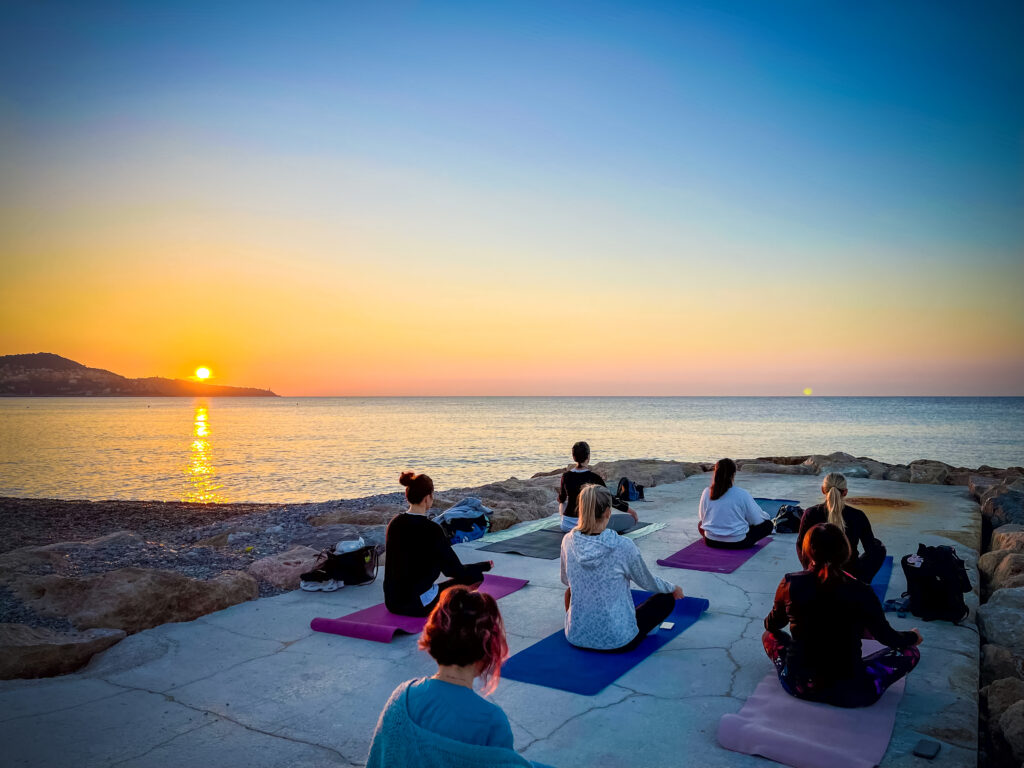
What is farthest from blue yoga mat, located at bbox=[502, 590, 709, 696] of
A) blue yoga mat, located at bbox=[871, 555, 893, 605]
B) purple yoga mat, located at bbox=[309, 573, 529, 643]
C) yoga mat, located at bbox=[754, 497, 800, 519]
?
yoga mat, located at bbox=[754, 497, 800, 519]

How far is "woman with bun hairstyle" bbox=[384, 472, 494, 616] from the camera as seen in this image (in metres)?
5.55

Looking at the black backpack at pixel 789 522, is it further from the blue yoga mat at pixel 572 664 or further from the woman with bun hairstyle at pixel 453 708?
the woman with bun hairstyle at pixel 453 708

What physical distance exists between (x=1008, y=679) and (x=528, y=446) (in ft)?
129

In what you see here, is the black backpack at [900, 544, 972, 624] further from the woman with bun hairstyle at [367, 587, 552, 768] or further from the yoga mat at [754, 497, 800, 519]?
the yoga mat at [754, 497, 800, 519]

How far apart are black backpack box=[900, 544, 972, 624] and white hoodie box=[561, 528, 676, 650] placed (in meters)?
2.40

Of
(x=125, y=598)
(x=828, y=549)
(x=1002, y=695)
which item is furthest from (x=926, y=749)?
(x=125, y=598)

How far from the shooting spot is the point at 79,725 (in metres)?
4.04

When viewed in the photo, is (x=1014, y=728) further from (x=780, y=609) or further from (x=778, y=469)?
(x=778, y=469)

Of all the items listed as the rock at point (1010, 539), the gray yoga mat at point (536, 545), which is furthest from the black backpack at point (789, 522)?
the rock at point (1010, 539)

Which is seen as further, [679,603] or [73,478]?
[73,478]

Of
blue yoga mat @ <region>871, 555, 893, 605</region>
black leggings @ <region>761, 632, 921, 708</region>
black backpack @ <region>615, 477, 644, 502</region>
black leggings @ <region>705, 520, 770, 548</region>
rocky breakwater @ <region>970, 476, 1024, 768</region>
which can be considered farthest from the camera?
black backpack @ <region>615, 477, 644, 502</region>

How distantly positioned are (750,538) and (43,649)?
7.26m

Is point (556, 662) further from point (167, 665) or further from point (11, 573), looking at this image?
point (11, 573)

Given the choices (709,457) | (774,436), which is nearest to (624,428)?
(774,436)
